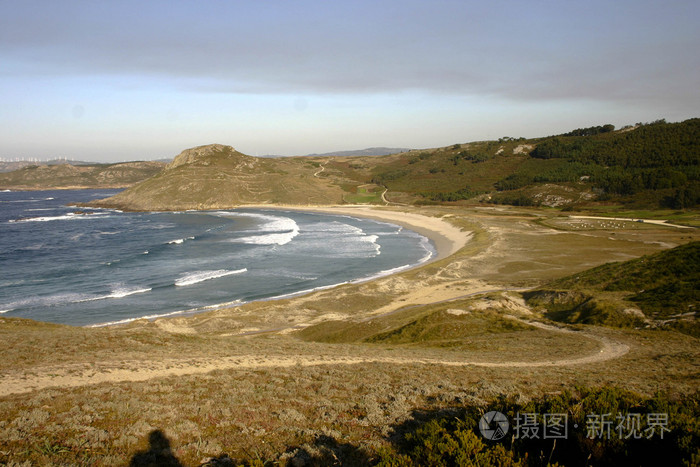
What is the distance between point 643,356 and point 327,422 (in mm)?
14191

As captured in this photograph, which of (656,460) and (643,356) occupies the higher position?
(656,460)

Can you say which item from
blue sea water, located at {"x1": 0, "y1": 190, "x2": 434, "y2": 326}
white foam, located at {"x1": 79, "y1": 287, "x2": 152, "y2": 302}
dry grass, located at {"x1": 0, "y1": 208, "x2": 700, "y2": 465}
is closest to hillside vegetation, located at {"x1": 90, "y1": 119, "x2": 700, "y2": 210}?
blue sea water, located at {"x1": 0, "y1": 190, "x2": 434, "y2": 326}

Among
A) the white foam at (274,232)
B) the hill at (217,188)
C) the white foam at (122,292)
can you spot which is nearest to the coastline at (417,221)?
the hill at (217,188)

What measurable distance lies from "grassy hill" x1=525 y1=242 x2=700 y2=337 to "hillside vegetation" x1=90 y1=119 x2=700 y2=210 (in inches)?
2704

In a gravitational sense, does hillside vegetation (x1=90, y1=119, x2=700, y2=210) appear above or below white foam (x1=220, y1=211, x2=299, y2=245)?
above

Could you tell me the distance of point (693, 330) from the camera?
19.1 m

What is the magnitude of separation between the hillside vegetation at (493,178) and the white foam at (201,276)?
2981 inches

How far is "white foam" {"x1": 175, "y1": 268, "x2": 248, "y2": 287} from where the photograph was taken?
3972 cm

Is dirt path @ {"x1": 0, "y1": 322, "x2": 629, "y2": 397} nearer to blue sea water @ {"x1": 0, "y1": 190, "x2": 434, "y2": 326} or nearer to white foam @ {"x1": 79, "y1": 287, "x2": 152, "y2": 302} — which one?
blue sea water @ {"x1": 0, "y1": 190, "x2": 434, "y2": 326}

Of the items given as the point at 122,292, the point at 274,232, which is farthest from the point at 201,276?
the point at 274,232

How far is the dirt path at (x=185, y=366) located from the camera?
12062mm

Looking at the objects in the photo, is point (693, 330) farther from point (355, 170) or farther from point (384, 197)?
point (355, 170)

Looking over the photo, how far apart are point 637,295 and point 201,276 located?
37918 mm

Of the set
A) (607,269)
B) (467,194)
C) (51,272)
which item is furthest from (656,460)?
(467,194)
